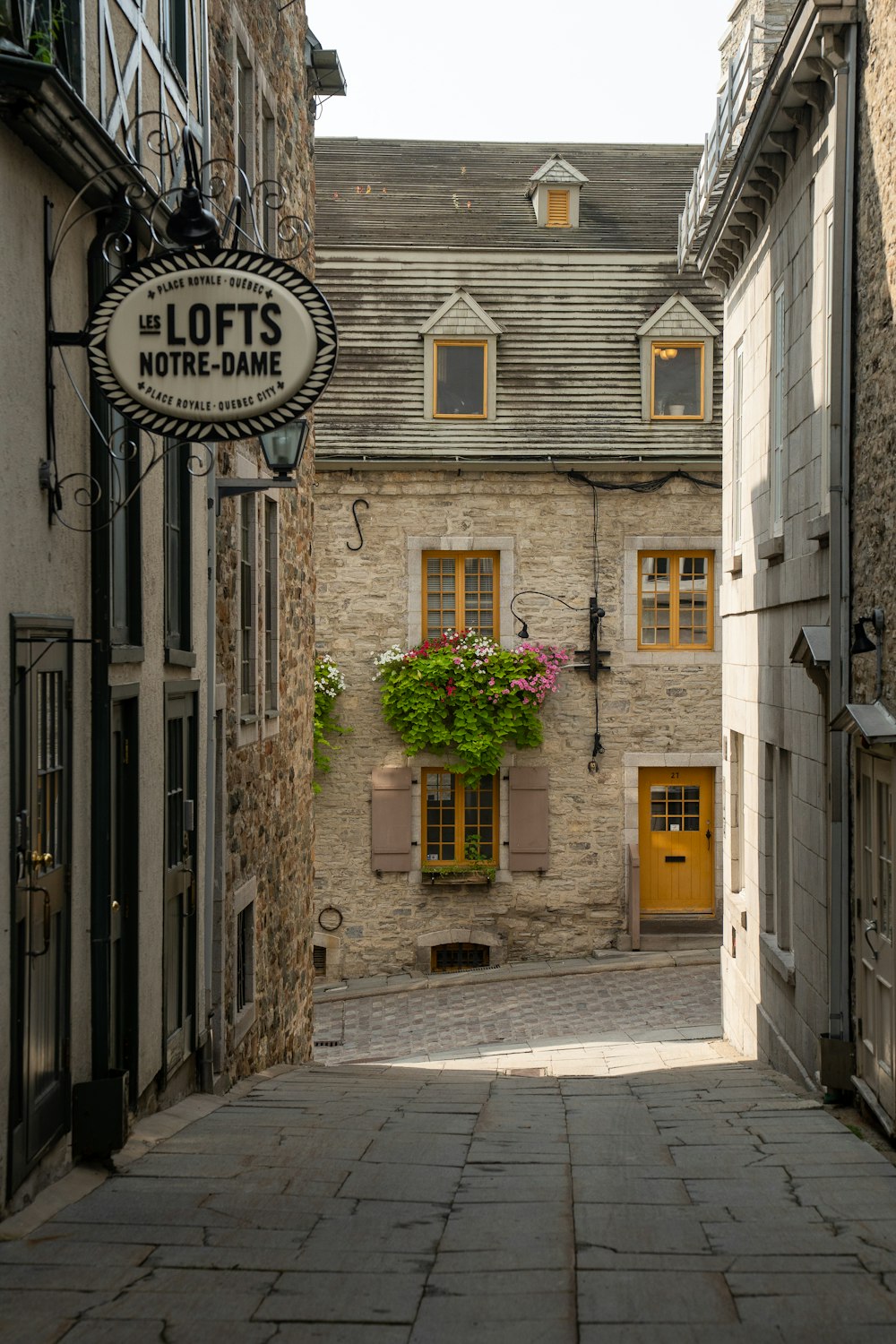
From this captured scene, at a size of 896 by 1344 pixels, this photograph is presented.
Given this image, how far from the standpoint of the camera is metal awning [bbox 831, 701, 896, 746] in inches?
281

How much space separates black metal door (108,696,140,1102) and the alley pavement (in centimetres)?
51

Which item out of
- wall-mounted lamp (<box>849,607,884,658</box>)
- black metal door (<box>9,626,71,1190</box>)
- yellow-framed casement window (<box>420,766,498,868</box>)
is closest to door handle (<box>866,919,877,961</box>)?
wall-mounted lamp (<box>849,607,884,658</box>)

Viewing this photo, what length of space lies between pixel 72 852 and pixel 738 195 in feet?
25.6

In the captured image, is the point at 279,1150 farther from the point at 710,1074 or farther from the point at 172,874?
the point at 710,1074

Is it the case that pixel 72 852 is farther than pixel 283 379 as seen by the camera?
Yes

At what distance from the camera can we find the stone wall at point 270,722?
10.2 metres

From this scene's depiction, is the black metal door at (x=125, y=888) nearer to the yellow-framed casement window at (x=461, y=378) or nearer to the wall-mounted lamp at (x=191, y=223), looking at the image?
the wall-mounted lamp at (x=191, y=223)

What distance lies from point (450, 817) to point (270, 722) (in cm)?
795

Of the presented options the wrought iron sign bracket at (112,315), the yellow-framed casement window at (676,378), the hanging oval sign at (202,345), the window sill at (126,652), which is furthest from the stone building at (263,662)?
the yellow-framed casement window at (676,378)

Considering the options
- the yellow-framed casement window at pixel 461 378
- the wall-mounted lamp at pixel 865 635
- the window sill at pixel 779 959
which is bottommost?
the window sill at pixel 779 959

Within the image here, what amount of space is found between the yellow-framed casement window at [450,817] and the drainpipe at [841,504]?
37.0 ft

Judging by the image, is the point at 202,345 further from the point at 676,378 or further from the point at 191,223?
the point at 676,378

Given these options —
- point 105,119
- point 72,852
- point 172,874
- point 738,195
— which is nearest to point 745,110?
point 738,195

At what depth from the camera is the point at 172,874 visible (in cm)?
853
